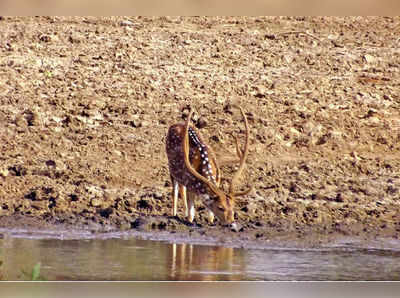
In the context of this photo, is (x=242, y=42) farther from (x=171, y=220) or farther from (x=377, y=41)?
(x=171, y=220)

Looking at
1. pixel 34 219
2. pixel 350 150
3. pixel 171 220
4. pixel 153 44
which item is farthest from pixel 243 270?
pixel 153 44

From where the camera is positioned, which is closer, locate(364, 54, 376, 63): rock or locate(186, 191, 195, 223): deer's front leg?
locate(186, 191, 195, 223): deer's front leg

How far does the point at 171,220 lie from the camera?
10.1 meters

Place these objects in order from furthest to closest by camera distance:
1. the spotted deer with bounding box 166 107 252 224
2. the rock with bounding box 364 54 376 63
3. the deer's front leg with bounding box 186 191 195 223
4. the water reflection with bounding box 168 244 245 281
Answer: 1. the rock with bounding box 364 54 376 63
2. the deer's front leg with bounding box 186 191 195 223
3. the spotted deer with bounding box 166 107 252 224
4. the water reflection with bounding box 168 244 245 281

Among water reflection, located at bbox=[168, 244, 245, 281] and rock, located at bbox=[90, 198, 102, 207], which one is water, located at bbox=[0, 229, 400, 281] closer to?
water reflection, located at bbox=[168, 244, 245, 281]

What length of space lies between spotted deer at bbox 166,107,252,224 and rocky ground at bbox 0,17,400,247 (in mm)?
274

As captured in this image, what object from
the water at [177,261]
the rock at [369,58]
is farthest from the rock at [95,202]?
the rock at [369,58]

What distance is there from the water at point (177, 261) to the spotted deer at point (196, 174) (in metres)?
0.34

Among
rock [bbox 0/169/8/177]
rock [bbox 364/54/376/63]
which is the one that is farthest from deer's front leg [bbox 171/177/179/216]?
rock [bbox 364/54/376/63]

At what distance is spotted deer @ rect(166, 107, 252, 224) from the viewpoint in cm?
962

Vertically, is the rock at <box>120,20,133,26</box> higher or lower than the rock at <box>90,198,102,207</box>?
higher

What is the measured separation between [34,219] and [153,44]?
11.4 feet

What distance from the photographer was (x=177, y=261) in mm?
9086

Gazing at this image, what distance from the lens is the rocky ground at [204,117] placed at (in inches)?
405
